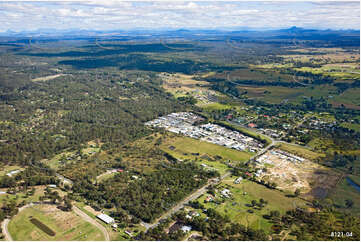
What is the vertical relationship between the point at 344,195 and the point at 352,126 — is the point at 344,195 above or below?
below

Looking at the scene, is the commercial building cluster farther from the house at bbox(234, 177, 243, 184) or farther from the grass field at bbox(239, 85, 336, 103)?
the grass field at bbox(239, 85, 336, 103)

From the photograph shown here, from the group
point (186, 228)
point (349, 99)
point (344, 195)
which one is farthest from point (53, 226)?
point (349, 99)

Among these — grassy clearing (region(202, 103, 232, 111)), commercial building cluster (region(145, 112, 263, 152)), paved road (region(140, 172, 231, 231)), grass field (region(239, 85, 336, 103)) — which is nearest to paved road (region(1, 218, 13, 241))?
paved road (region(140, 172, 231, 231))

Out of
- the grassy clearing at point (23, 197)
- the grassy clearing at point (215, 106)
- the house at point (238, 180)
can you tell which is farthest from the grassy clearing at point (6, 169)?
the grassy clearing at point (215, 106)

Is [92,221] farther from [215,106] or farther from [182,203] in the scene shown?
[215,106]

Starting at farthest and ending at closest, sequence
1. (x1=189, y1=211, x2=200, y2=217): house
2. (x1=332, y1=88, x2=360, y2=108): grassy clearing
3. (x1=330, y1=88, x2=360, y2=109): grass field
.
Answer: (x1=332, y1=88, x2=360, y2=108): grassy clearing < (x1=330, y1=88, x2=360, y2=109): grass field < (x1=189, y1=211, x2=200, y2=217): house

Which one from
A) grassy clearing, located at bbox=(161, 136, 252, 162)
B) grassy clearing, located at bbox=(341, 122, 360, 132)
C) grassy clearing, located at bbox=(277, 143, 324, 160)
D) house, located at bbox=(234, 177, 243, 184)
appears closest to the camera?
house, located at bbox=(234, 177, 243, 184)
